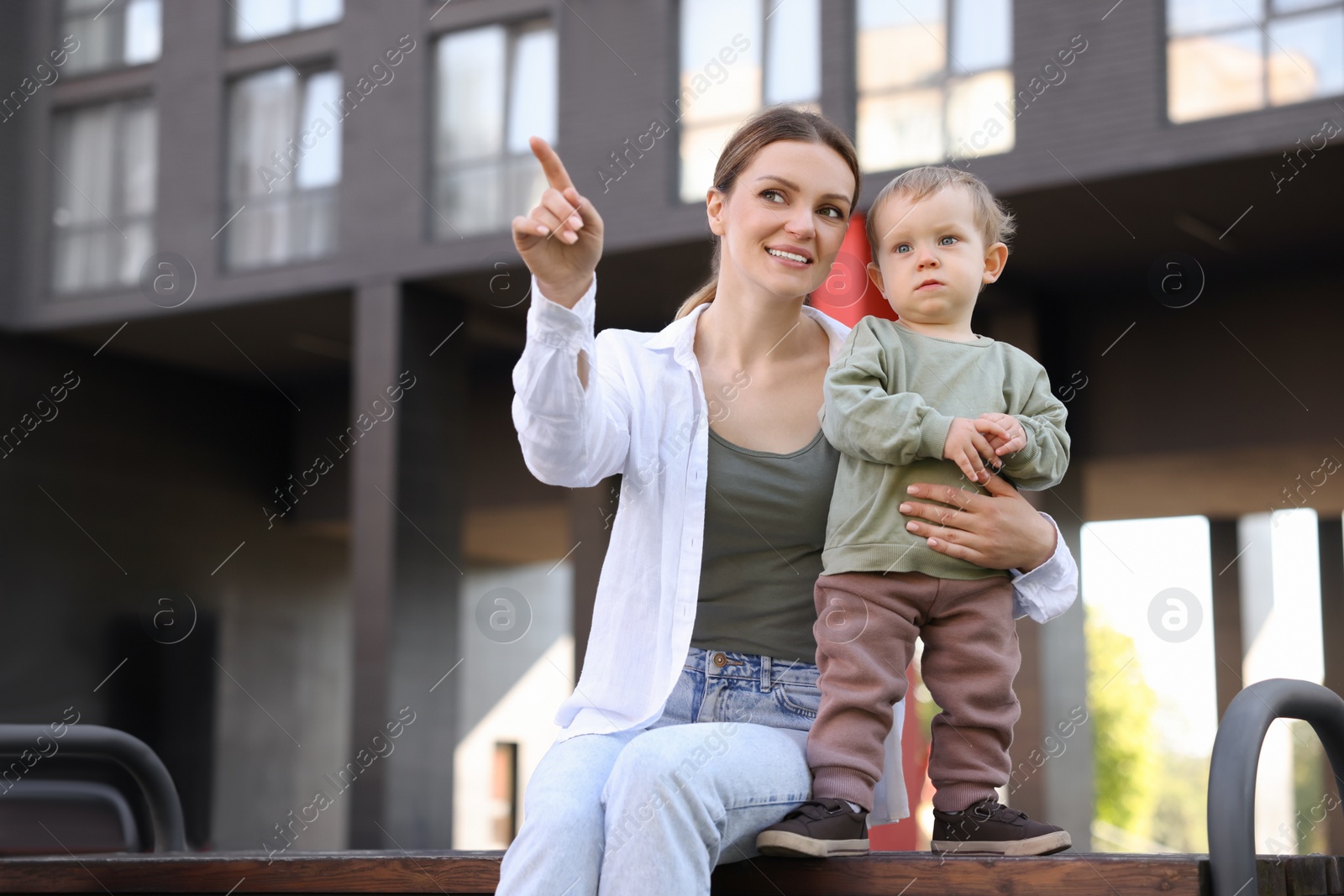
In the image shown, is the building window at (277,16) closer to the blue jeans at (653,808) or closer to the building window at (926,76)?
the building window at (926,76)

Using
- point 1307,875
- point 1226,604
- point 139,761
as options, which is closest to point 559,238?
point 1307,875

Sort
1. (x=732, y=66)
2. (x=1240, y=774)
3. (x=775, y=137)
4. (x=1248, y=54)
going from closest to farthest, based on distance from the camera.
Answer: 1. (x=1240, y=774)
2. (x=775, y=137)
3. (x=1248, y=54)
4. (x=732, y=66)

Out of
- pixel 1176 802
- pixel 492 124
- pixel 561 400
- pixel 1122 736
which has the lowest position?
pixel 1176 802

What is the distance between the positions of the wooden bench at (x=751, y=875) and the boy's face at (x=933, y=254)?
3.21 ft

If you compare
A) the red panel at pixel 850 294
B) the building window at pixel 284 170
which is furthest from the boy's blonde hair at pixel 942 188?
the building window at pixel 284 170

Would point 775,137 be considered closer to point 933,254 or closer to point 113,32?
point 933,254

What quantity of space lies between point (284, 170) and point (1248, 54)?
7992mm

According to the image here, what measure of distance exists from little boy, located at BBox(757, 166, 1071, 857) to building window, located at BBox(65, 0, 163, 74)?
12.1 metres

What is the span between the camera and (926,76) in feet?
32.9

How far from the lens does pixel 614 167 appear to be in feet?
34.4

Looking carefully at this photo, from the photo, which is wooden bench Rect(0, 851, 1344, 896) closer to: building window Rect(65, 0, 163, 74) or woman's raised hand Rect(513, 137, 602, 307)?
woman's raised hand Rect(513, 137, 602, 307)

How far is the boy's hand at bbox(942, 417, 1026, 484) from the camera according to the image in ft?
7.20

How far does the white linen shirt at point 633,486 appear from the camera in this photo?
2277mm

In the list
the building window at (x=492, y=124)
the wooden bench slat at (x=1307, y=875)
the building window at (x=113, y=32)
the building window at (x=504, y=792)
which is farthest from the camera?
the building window at (x=504, y=792)
